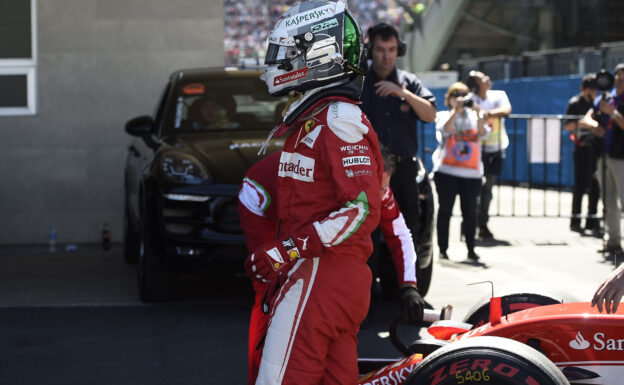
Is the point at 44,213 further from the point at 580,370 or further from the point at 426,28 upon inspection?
the point at 426,28

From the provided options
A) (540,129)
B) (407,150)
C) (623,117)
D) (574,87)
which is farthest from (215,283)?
(574,87)

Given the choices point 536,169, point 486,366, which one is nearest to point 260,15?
point 536,169

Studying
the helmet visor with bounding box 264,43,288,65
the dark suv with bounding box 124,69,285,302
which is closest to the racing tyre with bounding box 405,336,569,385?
the helmet visor with bounding box 264,43,288,65

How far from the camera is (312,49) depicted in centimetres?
337

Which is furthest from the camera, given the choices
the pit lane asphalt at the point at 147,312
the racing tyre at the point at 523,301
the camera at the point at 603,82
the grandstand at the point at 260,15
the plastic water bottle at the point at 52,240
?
the grandstand at the point at 260,15

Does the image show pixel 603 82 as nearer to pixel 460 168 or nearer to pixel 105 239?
pixel 460 168

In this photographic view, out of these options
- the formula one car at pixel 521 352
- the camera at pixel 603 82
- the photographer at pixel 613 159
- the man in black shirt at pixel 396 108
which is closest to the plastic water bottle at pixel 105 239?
the man in black shirt at pixel 396 108

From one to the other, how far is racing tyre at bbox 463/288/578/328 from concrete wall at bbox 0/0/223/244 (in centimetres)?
694

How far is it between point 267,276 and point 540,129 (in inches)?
436

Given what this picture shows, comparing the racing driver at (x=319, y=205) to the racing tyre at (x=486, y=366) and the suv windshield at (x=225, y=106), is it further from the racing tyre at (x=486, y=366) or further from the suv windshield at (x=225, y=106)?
the suv windshield at (x=225, y=106)

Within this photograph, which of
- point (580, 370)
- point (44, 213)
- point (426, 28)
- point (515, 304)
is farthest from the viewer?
point (426, 28)

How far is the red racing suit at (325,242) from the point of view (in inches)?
128

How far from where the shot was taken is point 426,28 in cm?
3475

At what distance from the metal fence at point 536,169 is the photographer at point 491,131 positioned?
0.65m
